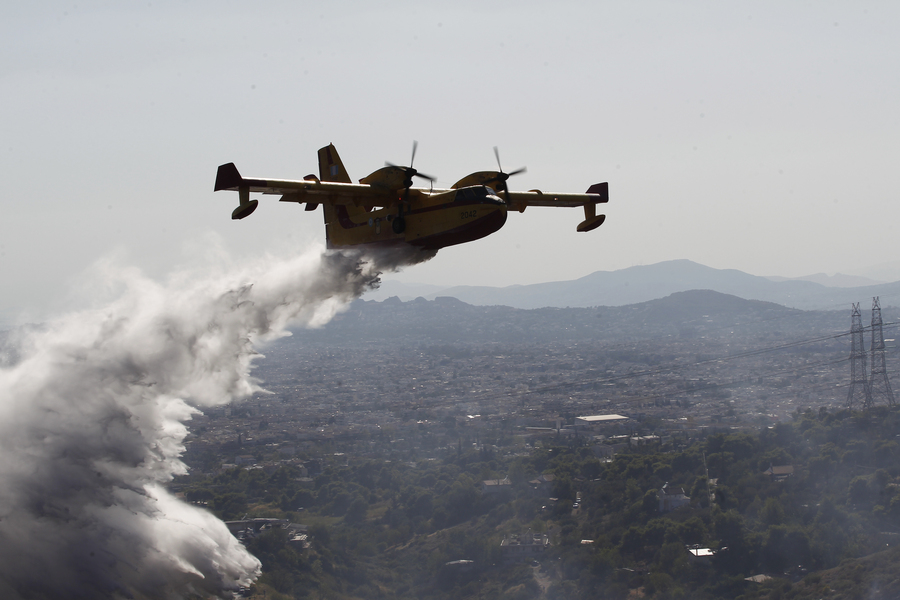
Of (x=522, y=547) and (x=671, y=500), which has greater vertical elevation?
(x=671, y=500)

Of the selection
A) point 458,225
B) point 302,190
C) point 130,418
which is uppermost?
point 302,190

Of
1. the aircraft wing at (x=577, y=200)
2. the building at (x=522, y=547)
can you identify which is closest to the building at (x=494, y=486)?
the building at (x=522, y=547)

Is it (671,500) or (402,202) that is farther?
(671,500)

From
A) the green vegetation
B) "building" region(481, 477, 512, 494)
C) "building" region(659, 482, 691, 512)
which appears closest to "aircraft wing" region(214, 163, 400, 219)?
the green vegetation

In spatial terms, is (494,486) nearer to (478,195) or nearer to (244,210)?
(478,195)

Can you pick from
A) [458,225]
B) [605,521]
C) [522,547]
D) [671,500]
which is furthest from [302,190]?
[671,500]

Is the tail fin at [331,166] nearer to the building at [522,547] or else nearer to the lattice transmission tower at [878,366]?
the building at [522,547]

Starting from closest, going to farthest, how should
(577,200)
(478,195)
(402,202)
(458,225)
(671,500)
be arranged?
(478,195) < (458,225) < (402,202) < (577,200) < (671,500)
